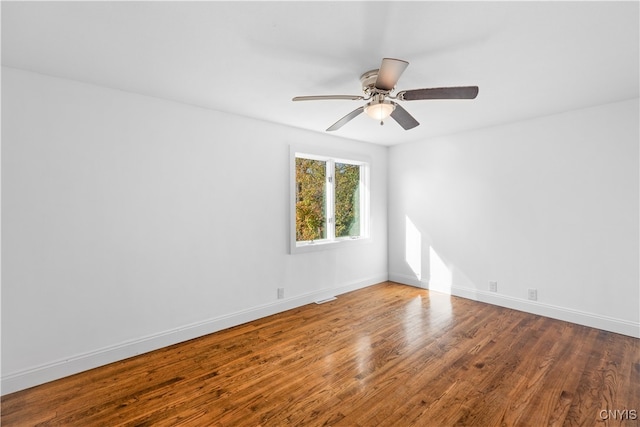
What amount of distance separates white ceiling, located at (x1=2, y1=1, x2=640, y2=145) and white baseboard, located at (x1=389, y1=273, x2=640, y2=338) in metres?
2.24

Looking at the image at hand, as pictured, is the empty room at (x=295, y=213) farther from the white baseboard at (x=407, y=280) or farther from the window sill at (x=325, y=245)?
the white baseboard at (x=407, y=280)

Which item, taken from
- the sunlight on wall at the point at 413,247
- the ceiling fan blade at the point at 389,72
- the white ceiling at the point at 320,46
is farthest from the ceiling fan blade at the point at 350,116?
the sunlight on wall at the point at 413,247

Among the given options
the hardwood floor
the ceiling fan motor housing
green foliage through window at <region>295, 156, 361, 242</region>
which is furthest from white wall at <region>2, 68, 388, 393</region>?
the ceiling fan motor housing

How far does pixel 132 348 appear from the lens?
2.62 meters

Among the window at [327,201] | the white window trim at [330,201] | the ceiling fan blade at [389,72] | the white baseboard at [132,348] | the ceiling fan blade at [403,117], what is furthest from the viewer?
the window at [327,201]

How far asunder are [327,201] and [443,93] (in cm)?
262

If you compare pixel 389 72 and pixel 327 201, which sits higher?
pixel 389 72

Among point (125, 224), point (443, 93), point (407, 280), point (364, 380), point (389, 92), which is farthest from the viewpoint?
point (407, 280)

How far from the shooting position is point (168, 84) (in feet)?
8.18

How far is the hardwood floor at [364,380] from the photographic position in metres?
1.86

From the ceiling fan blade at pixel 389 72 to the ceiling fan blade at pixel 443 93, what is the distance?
0.16 metres

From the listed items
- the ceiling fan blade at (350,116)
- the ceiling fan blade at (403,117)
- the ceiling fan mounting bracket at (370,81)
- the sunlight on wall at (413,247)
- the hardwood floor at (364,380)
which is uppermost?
the ceiling fan mounting bracket at (370,81)

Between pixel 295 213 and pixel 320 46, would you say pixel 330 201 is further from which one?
pixel 320 46

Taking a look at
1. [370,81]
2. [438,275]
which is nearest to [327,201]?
[438,275]
